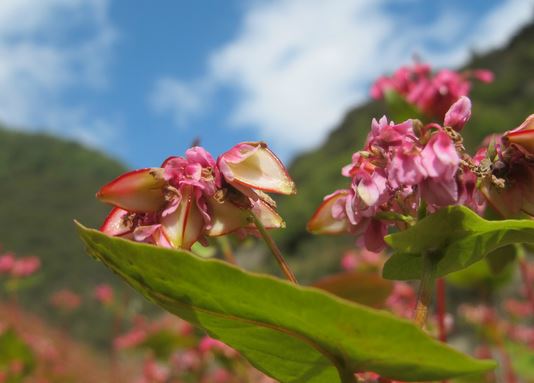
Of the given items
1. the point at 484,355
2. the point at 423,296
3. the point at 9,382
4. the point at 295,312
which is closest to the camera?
the point at 295,312

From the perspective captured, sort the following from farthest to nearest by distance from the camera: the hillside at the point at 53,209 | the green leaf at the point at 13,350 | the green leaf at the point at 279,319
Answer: the hillside at the point at 53,209
the green leaf at the point at 13,350
the green leaf at the point at 279,319

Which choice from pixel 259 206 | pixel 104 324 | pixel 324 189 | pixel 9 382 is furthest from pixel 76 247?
pixel 259 206

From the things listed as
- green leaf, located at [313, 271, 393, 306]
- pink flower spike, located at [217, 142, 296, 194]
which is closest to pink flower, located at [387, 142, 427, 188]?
pink flower spike, located at [217, 142, 296, 194]

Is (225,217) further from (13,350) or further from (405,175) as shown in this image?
(13,350)

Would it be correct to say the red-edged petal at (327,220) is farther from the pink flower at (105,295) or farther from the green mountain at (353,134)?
the green mountain at (353,134)

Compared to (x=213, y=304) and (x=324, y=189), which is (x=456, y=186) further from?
(x=324, y=189)

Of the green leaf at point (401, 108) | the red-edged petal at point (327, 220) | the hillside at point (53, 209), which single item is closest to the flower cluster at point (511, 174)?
the red-edged petal at point (327, 220)

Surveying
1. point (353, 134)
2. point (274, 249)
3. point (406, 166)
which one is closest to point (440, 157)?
point (406, 166)
